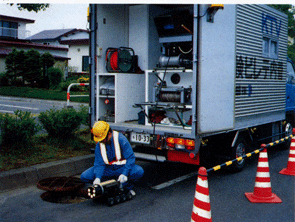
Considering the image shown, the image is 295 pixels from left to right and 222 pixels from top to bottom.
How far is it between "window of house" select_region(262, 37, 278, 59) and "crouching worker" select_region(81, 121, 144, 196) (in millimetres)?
3970

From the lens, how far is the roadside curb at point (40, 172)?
5.92 metres

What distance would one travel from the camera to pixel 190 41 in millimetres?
7043

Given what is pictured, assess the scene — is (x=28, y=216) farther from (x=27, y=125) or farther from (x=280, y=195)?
(x=280, y=195)

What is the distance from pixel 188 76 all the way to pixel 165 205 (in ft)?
8.80

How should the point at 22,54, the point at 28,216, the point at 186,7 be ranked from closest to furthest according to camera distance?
the point at 28,216, the point at 186,7, the point at 22,54

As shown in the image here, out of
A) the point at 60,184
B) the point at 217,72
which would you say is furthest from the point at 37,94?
the point at 217,72

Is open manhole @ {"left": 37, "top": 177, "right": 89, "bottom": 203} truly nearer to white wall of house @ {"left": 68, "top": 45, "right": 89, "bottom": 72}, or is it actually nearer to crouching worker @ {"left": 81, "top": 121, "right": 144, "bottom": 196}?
crouching worker @ {"left": 81, "top": 121, "right": 144, "bottom": 196}

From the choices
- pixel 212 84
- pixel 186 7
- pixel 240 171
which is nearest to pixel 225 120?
pixel 212 84

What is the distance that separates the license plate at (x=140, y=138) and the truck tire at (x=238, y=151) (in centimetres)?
163

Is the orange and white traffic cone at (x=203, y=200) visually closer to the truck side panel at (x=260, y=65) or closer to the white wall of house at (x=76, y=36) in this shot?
the truck side panel at (x=260, y=65)

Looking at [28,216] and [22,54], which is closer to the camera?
[28,216]

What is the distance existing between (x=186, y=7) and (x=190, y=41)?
3.55ft

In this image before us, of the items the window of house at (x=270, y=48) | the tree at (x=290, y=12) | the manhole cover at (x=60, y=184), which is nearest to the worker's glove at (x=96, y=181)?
Result: the manhole cover at (x=60, y=184)

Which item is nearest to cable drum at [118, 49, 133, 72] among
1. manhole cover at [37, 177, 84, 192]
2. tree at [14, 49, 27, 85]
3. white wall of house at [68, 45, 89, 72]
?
manhole cover at [37, 177, 84, 192]
